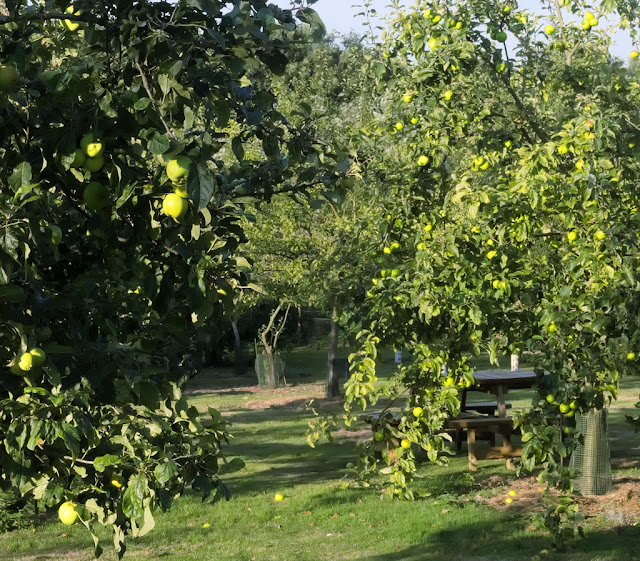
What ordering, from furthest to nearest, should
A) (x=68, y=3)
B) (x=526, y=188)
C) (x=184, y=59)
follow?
(x=526, y=188), (x=68, y=3), (x=184, y=59)

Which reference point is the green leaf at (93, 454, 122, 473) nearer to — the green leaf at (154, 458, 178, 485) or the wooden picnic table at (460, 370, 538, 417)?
the green leaf at (154, 458, 178, 485)

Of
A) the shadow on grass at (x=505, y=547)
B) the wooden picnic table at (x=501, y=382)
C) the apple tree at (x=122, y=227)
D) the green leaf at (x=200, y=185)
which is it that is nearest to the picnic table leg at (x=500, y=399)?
the wooden picnic table at (x=501, y=382)

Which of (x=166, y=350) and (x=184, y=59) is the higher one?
(x=184, y=59)

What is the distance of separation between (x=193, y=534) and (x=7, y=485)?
548 cm

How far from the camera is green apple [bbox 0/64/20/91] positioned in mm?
2490

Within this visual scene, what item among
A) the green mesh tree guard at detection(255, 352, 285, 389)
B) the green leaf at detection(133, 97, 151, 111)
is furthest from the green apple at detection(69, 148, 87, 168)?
the green mesh tree guard at detection(255, 352, 285, 389)

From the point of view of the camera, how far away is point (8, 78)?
2496mm

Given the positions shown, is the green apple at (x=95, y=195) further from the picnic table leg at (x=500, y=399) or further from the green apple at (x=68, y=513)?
the picnic table leg at (x=500, y=399)

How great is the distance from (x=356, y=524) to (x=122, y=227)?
6183mm

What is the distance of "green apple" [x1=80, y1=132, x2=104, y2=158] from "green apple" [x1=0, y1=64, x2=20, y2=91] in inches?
10.7

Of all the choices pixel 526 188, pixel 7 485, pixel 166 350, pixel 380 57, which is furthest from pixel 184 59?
pixel 380 57

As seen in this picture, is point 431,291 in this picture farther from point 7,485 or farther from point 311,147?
point 7,485

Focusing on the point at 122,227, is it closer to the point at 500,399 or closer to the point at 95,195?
the point at 95,195

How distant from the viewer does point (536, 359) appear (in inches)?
246
